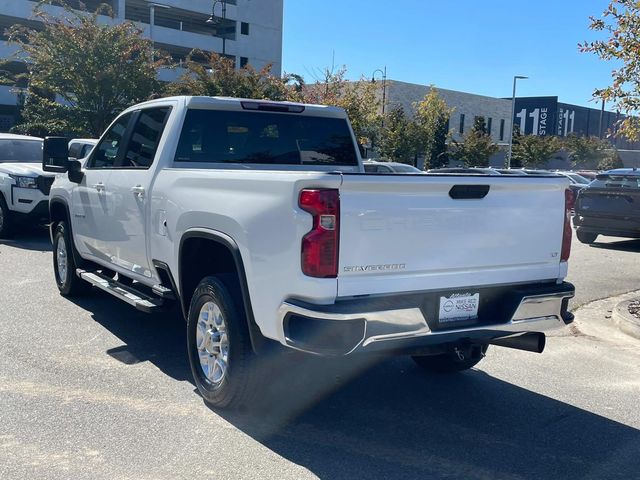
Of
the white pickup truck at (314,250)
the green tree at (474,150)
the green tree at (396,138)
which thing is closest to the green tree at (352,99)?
the green tree at (396,138)

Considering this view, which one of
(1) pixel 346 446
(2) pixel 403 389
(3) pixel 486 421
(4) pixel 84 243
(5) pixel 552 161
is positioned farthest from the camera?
(5) pixel 552 161

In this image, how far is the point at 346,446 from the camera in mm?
4113

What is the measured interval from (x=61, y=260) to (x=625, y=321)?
20.8 ft

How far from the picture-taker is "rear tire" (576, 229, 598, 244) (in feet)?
47.5

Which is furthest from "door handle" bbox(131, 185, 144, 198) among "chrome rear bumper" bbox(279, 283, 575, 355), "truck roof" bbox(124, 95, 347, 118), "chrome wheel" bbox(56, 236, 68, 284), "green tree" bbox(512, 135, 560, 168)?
"green tree" bbox(512, 135, 560, 168)

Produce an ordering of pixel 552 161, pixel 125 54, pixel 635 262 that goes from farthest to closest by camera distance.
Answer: pixel 552 161 < pixel 125 54 < pixel 635 262

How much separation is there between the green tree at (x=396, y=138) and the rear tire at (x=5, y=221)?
28.6 meters

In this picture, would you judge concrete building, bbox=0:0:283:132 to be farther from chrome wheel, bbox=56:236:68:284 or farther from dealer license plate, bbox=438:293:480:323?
dealer license plate, bbox=438:293:480:323

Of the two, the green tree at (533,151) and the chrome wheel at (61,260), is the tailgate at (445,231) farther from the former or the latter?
the green tree at (533,151)

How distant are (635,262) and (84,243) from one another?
32.4ft

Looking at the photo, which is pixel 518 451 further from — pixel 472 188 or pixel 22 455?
pixel 22 455

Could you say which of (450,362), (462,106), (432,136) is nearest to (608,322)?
(450,362)

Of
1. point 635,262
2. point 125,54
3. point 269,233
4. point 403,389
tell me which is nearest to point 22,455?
point 269,233

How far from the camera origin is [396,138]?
1524 inches
